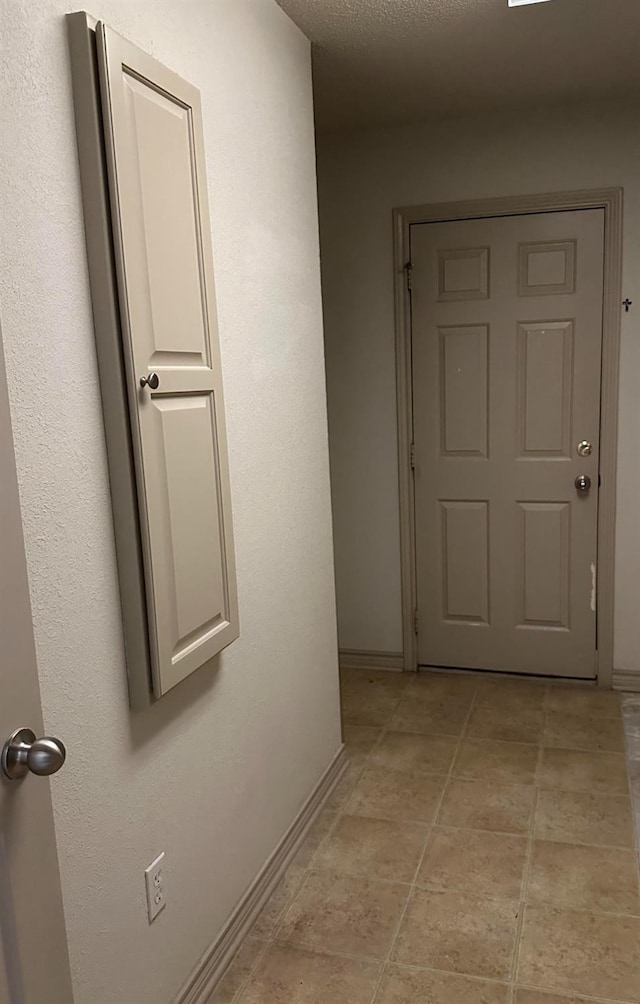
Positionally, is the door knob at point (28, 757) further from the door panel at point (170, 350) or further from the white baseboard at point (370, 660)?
the white baseboard at point (370, 660)

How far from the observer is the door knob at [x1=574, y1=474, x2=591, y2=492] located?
138 inches

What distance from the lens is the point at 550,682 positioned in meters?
3.72

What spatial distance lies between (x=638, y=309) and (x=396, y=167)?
1.22 metres

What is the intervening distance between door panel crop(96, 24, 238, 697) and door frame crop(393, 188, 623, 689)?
1934mm

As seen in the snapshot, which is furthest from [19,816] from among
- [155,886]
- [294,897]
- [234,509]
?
[294,897]

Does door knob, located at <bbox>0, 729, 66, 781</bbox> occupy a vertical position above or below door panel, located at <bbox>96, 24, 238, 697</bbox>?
below

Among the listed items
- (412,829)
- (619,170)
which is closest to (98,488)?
(412,829)

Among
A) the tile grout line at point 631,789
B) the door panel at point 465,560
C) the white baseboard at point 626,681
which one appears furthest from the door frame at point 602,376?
the tile grout line at point 631,789

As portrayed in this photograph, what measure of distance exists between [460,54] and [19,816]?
8.84ft

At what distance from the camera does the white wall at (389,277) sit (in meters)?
3.32

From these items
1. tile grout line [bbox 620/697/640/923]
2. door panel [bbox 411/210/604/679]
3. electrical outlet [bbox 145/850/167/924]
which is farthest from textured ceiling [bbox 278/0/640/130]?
tile grout line [bbox 620/697/640/923]

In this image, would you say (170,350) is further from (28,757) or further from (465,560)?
(465,560)

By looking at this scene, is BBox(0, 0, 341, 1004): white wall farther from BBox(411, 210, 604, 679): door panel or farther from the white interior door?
BBox(411, 210, 604, 679): door panel

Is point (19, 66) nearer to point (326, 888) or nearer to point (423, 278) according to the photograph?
point (326, 888)
